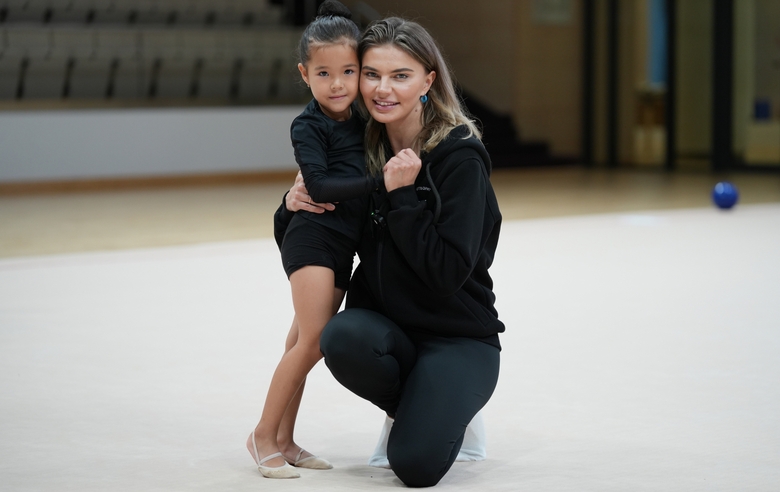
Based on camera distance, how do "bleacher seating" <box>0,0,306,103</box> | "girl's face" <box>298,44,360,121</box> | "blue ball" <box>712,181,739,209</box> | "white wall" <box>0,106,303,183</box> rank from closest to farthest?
"girl's face" <box>298,44,360,121</box>
"blue ball" <box>712,181,739,209</box>
"white wall" <box>0,106,303,183</box>
"bleacher seating" <box>0,0,306,103</box>

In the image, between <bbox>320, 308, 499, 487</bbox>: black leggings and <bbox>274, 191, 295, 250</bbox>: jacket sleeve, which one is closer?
<bbox>320, 308, 499, 487</bbox>: black leggings

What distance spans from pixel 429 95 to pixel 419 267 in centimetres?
42

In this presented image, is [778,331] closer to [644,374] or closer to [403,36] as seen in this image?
[644,374]

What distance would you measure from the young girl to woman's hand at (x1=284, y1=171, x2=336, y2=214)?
22 millimetres

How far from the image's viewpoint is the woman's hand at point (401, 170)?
77.0 inches

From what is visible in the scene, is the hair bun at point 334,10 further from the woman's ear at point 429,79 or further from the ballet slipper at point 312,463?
the ballet slipper at point 312,463

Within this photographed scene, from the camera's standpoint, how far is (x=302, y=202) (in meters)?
2.06

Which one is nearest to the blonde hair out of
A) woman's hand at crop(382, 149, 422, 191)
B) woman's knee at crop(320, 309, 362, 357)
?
woman's hand at crop(382, 149, 422, 191)

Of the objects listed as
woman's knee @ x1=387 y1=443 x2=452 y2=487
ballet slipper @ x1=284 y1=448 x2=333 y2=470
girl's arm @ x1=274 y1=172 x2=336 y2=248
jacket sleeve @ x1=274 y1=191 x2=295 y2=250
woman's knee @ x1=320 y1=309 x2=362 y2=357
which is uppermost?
girl's arm @ x1=274 y1=172 x2=336 y2=248

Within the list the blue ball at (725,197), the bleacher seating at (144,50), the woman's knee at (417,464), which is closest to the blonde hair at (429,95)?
the woman's knee at (417,464)

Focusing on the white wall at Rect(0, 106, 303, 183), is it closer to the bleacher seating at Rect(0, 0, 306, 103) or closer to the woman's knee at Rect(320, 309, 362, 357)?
the bleacher seating at Rect(0, 0, 306, 103)

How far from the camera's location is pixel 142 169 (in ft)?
34.4

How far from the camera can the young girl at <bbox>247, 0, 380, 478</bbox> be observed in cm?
Result: 203

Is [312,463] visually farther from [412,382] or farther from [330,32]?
[330,32]
